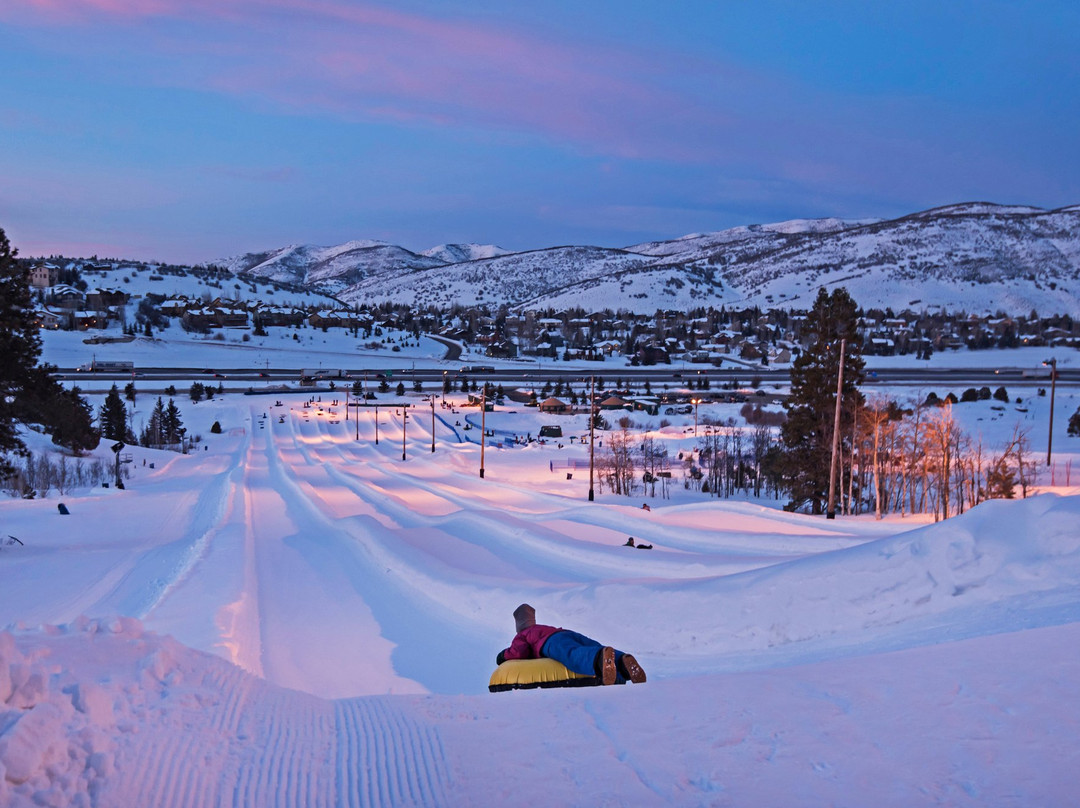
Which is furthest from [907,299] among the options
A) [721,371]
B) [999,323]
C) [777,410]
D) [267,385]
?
[267,385]

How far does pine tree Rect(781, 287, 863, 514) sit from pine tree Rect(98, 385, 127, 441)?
1825 inches

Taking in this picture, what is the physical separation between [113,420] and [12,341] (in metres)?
40.6

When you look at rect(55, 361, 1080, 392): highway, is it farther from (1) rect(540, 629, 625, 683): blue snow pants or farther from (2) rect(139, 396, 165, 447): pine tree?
(1) rect(540, 629, 625, 683): blue snow pants

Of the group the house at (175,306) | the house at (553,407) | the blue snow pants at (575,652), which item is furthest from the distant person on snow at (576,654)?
the house at (175,306)

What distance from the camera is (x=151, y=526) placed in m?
25.4

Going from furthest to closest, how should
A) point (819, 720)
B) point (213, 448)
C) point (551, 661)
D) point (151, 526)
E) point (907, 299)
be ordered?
point (907, 299), point (213, 448), point (151, 526), point (551, 661), point (819, 720)

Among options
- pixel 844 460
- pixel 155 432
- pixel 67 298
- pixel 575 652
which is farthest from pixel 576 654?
pixel 67 298

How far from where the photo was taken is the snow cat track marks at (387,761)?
4188mm

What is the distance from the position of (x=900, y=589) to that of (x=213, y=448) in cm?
5592

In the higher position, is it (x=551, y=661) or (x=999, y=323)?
(x=999, y=323)

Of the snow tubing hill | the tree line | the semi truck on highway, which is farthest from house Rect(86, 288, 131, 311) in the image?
the snow tubing hill

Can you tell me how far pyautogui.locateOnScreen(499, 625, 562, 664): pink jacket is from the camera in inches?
260

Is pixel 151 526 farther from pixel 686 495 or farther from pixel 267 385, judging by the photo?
pixel 267 385

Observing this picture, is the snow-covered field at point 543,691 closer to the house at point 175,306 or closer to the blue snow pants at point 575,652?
the blue snow pants at point 575,652
